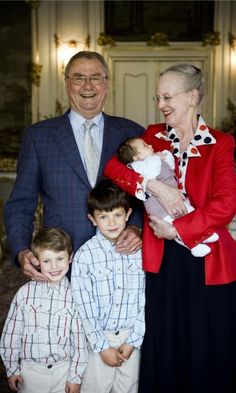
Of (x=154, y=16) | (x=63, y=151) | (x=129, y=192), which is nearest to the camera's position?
(x=129, y=192)

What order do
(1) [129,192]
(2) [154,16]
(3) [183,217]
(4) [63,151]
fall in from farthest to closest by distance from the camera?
1. (2) [154,16]
2. (4) [63,151]
3. (1) [129,192]
4. (3) [183,217]

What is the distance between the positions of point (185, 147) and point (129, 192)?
1.11 ft

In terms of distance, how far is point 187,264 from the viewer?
93.4 inches

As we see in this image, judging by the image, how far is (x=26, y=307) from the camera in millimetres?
2402

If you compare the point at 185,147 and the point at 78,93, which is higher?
the point at 78,93

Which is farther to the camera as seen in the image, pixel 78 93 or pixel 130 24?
pixel 130 24

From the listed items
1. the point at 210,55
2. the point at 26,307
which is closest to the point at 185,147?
the point at 26,307

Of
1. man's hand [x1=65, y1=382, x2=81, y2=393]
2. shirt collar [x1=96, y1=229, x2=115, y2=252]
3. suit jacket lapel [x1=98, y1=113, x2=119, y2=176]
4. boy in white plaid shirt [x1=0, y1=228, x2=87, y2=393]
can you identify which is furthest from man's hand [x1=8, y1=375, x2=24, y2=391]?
suit jacket lapel [x1=98, y1=113, x2=119, y2=176]

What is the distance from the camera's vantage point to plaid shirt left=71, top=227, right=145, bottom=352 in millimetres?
2381

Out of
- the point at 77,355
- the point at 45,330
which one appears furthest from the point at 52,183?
the point at 77,355

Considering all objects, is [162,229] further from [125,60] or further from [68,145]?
[125,60]

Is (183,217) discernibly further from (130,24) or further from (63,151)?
(130,24)

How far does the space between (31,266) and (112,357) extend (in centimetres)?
57

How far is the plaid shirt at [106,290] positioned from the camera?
93.7 inches
